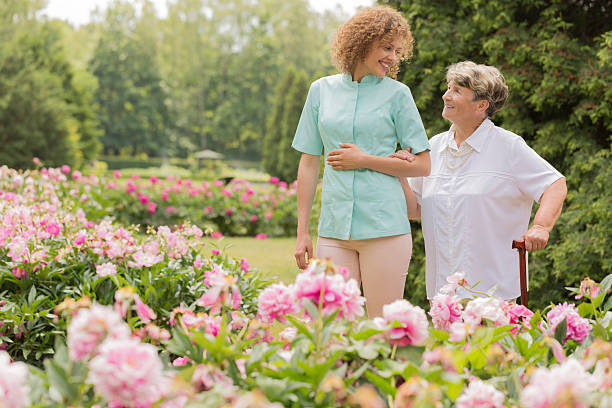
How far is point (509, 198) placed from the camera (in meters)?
2.40

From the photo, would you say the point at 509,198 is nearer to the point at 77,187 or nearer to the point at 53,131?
the point at 77,187

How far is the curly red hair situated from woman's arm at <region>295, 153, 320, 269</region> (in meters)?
0.41

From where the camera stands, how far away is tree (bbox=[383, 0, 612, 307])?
3996 millimetres

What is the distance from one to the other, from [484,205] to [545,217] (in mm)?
251

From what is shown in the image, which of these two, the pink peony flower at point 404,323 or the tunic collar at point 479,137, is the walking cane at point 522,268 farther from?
the pink peony flower at point 404,323

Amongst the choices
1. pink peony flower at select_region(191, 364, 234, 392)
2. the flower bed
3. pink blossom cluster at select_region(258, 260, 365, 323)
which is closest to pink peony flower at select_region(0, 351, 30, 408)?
the flower bed

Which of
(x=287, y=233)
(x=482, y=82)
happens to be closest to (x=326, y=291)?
(x=482, y=82)

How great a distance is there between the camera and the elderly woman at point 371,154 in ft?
7.46

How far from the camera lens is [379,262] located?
230cm

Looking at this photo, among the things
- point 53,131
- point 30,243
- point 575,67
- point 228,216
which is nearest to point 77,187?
point 228,216

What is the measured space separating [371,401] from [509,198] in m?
1.70

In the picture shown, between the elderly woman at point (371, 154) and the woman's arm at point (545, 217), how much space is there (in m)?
0.45

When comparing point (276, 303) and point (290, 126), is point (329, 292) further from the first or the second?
point (290, 126)

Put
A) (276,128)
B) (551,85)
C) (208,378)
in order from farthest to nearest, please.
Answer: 1. (276,128)
2. (551,85)
3. (208,378)
